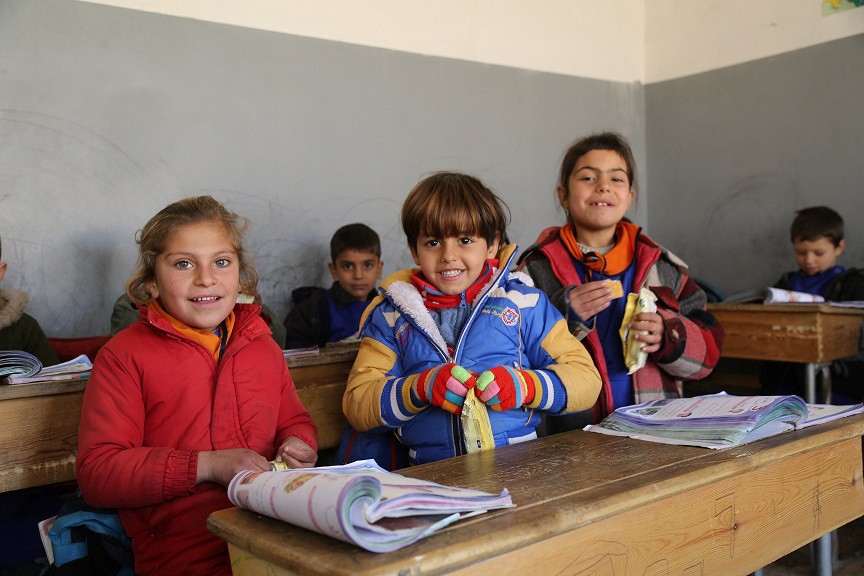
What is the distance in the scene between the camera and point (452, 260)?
1.91 meters

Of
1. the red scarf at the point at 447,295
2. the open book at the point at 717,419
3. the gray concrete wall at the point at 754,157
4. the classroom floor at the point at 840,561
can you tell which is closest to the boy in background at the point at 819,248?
the gray concrete wall at the point at 754,157

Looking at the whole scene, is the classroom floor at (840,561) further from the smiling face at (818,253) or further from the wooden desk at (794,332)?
the smiling face at (818,253)

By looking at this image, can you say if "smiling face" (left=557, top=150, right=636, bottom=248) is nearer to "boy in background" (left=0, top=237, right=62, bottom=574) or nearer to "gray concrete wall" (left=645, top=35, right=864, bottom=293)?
"boy in background" (left=0, top=237, right=62, bottom=574)

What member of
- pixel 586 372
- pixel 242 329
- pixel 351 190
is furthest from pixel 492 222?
pixel 351 190

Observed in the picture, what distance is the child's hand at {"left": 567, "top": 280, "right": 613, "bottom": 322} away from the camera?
210 cm

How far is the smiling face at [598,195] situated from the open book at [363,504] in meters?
1.29

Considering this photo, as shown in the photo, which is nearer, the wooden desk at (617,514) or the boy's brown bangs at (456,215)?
the wooden desk at (617,514)

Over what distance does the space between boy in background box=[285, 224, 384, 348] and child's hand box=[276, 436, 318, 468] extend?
6.47ft

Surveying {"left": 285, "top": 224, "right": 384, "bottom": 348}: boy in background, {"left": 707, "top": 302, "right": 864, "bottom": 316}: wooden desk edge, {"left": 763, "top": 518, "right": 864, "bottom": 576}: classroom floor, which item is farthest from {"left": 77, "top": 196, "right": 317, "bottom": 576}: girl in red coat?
{"left": 707, "top": 302, "right": 864, "bottom": 316}: wooden desk edge

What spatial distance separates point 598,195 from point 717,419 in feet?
2.83

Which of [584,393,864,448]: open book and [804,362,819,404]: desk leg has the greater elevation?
[584,393,864,448]: open book

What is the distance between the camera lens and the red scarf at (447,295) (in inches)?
76.6

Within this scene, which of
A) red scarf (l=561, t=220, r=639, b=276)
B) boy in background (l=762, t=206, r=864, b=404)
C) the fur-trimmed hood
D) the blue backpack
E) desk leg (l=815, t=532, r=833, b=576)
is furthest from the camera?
boy in background (l=762, t=206, r=864, b=404)

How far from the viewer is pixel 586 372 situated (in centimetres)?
190
